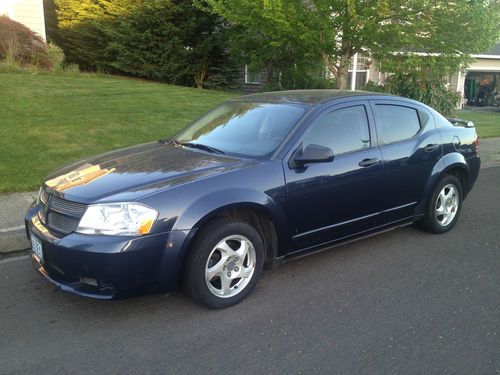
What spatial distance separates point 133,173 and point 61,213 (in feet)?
1.97

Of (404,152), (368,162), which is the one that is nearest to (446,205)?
(404,152)

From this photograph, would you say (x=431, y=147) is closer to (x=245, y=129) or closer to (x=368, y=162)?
(x=368, y=162)

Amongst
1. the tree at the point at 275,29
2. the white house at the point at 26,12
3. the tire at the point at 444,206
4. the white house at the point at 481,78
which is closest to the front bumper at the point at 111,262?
the tire at the point at 444,206

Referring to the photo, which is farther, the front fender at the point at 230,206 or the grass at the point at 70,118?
the grass at the point at 70,118

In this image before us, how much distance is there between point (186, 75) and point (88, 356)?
1707 centimetres

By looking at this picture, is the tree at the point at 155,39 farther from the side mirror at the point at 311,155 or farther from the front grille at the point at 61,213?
the front grille at the point at 61,213

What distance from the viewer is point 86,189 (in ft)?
11.6

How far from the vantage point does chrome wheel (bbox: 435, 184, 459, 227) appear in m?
5.41

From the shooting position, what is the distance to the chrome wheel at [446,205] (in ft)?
17.7

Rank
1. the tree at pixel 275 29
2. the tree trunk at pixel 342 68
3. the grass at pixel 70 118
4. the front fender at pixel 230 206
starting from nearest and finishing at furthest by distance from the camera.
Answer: the front fender at pixel 230 206 < the grass at pixel 70 118 < the tree at pixel 275 29 < the tree trunk at pixel 342 68

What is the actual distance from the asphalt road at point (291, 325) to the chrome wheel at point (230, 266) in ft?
0.54

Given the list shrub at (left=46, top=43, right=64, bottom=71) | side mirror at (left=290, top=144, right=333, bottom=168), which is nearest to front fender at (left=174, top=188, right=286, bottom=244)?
side mirror at (left=290, top=144, right=333, bottom=168)

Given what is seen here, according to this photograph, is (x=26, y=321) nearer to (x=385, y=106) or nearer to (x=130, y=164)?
(x=130, y=164)

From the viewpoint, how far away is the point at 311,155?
3.93 m
